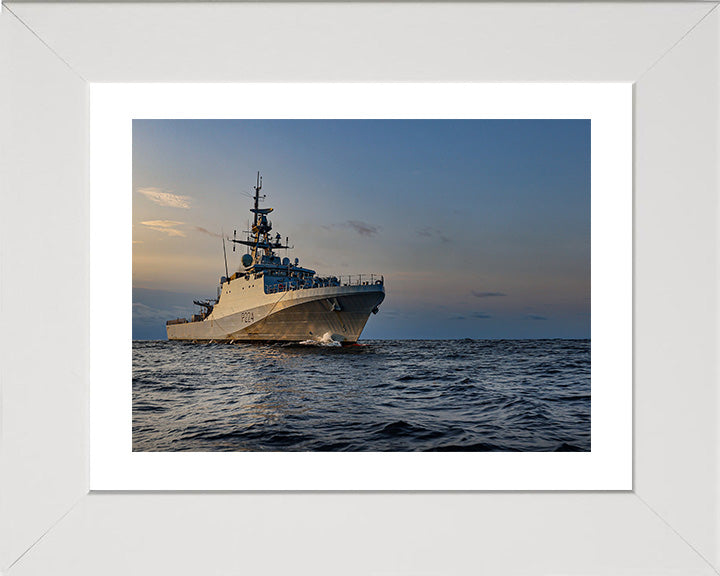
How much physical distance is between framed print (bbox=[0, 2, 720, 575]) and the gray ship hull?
30.4 ft

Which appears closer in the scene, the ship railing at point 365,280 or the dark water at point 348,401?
the dark water at point 348,401

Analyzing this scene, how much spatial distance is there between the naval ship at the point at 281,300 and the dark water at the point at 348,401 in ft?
1.74

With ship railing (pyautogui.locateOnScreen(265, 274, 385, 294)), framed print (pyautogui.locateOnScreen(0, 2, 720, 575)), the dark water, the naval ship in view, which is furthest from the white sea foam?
framed print (pyautogui.locateOnScreen(0, 2, 720, 575))

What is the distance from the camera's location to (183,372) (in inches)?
468

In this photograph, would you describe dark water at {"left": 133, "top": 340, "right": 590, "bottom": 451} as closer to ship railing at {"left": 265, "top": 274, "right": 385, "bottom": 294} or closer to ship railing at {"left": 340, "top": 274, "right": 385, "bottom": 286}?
ship railing at {"left": 265, "top": 274, "right": 385, "bottom": 294}

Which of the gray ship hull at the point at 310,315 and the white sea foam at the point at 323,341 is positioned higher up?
the gray ship hull at the point at 310,315

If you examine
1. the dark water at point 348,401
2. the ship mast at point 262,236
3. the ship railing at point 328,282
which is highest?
the ship mast at point 262,236

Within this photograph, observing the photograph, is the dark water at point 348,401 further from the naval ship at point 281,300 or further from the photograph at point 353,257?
the naval ship at point 281,300

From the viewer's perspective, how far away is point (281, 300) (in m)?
11.4

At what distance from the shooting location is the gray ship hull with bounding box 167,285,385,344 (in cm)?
1114

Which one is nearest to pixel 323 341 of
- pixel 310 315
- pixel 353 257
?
pixel 310 315
